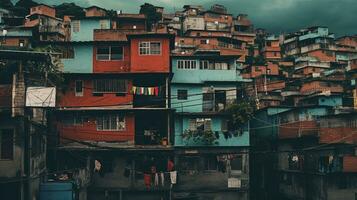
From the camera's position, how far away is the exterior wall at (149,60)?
40375 millimetres

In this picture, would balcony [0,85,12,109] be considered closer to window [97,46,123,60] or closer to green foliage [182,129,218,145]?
window [97,46,123,60]

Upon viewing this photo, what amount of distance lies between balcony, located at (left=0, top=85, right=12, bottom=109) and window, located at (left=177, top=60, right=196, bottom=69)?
62.3ft

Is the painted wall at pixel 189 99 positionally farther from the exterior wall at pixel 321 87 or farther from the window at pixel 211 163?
the exterior wall at pixel 321 87

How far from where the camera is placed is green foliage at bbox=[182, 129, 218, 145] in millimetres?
39875

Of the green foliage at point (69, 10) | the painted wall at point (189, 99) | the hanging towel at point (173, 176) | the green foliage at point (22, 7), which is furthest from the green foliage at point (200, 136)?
the green foliage at point (22, 7)

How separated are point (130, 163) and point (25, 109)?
1464cm

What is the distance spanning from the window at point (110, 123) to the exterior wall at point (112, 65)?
455 cm

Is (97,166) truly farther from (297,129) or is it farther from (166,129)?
(297,129)

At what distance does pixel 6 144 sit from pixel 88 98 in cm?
1459

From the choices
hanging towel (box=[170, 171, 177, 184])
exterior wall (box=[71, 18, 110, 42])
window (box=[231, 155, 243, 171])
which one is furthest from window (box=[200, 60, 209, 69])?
exterior wall (box=[71, 18, 110, 42])

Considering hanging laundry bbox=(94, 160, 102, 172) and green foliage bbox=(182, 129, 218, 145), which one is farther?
green foliage bbox=(182, 129, 218, 145)

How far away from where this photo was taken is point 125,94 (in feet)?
135

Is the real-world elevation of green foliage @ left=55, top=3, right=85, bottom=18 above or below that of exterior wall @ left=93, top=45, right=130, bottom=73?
above

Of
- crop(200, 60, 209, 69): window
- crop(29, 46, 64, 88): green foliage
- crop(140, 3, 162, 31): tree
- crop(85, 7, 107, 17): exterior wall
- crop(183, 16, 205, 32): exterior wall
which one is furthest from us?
crop(140, 3, 162, 31): tree
